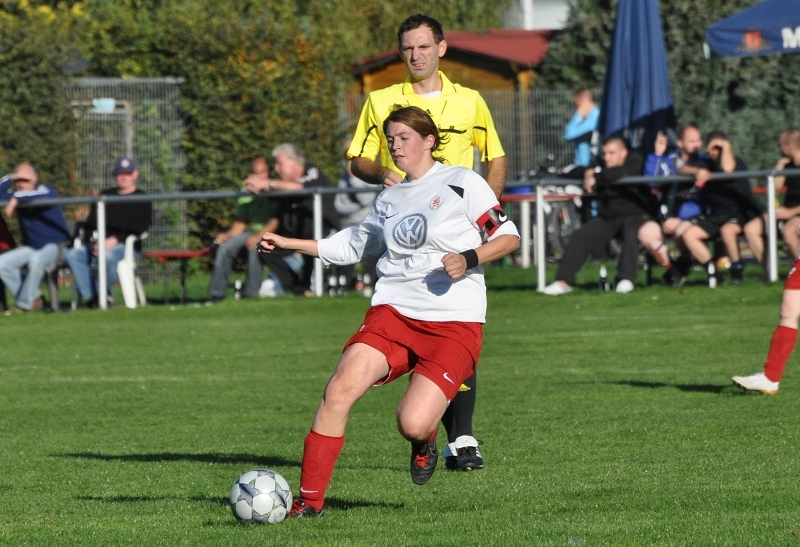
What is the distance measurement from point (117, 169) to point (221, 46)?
6455 mm

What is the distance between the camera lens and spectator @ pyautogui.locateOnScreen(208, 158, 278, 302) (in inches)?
687

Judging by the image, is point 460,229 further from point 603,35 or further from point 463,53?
point 463,53

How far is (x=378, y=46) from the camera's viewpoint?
Answer: 123ft

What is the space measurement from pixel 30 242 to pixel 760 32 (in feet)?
28.2

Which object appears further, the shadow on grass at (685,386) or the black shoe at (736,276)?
the black shoe at (736,276)

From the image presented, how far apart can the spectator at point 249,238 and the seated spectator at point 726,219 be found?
189 inches

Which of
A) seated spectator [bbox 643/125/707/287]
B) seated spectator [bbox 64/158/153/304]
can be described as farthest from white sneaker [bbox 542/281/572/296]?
seated spectator [bbox 64/158/153/304]

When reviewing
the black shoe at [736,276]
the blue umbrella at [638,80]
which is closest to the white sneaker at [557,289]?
the black shoe at [736,276]

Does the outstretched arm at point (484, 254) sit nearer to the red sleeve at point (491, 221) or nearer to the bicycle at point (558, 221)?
the red sleeve at point (491, 221)

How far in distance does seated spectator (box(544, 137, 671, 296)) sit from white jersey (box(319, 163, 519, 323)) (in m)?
10.3

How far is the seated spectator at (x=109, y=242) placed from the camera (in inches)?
678

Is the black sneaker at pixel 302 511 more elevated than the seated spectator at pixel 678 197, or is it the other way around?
the seated spectator at pixel 678 197

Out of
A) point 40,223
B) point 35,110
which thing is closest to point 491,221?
point 40,223

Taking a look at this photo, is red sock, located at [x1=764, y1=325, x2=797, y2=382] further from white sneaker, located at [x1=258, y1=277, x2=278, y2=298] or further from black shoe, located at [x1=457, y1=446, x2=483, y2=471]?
white sneaker, located at [x1=258, y1=277, x2=278, y2=298]
